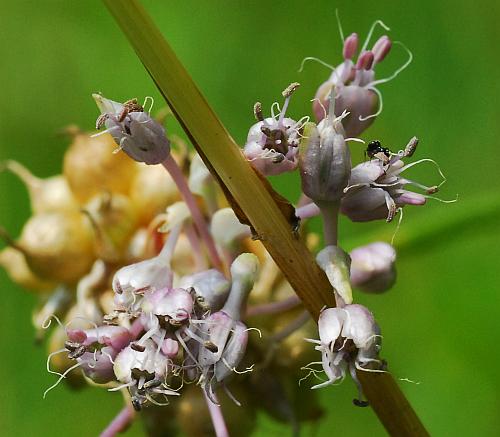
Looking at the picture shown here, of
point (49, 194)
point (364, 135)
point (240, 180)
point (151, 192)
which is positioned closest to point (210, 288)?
point (240, 180)

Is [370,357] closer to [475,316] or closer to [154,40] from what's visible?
[154,40]

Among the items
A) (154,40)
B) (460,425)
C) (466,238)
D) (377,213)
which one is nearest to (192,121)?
(154,40)

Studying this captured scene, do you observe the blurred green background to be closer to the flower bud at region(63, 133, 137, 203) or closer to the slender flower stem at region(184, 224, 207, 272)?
the flower bud at region(63, 133, 137, 203)

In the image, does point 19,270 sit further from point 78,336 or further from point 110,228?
point 78,336

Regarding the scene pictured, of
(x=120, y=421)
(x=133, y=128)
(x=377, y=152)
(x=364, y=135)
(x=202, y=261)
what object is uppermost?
(x=133, y=128)

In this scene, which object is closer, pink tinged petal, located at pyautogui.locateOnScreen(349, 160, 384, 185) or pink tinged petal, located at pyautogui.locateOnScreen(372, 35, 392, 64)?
pink tinged petal, located at pyautogui.locateOnScreen(349, 160, 384, 185)

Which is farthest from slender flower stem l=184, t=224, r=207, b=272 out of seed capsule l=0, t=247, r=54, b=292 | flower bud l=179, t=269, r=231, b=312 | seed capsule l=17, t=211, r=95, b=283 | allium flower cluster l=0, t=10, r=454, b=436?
seed capsule l=0, t=247, r=54, b=292
